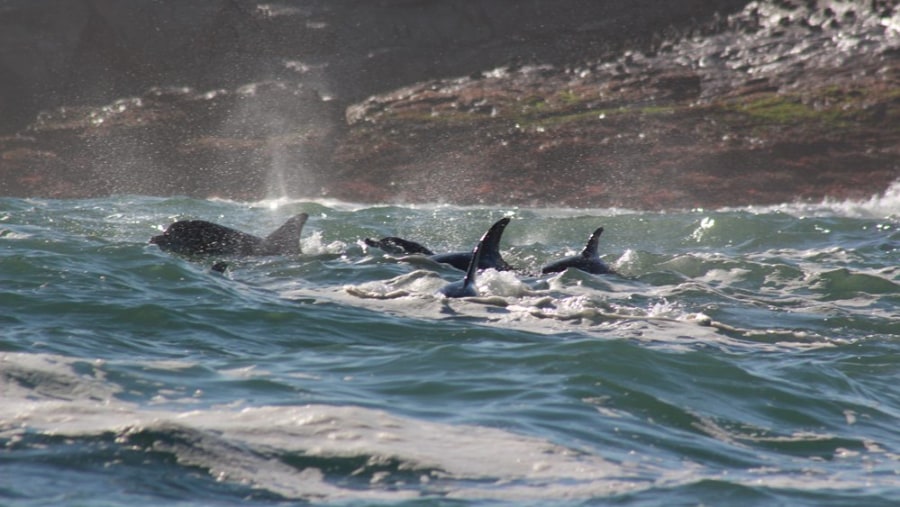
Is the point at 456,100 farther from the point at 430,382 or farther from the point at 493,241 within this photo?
the point at 430,382

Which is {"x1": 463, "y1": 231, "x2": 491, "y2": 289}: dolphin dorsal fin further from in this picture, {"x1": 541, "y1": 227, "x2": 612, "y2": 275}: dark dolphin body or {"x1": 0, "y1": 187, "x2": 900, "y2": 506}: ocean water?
{"x1": 541, "y1": 227, "x2": 612, "y2": 275}: dark dolphin body

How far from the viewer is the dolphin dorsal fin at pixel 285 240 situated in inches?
605

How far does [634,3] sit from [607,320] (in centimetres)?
3125

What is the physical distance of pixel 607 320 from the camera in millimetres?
11227

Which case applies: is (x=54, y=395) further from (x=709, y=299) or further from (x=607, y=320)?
(x=709, y=299)

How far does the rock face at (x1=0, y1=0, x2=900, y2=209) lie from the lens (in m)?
32.8

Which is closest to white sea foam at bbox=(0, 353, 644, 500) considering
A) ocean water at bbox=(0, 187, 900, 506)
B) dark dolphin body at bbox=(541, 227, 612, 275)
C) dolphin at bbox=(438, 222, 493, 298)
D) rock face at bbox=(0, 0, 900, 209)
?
ocean water at bbox=(0, 187, 900, 506)

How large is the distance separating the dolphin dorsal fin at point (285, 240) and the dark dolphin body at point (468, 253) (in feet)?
3.67

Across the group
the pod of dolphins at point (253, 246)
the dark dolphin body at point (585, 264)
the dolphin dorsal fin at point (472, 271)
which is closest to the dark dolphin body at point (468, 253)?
the pod of dolphins at point (253, 246)

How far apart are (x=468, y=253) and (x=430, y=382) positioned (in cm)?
681

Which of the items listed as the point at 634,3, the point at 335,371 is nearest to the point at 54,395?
the point at 335,371

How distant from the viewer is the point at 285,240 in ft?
50.9

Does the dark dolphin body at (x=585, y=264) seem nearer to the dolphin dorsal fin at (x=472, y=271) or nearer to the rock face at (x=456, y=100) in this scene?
the dolphin dorsal fin at (x=472, y=271)

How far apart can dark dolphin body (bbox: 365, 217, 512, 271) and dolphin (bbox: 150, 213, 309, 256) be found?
1.32 metres
